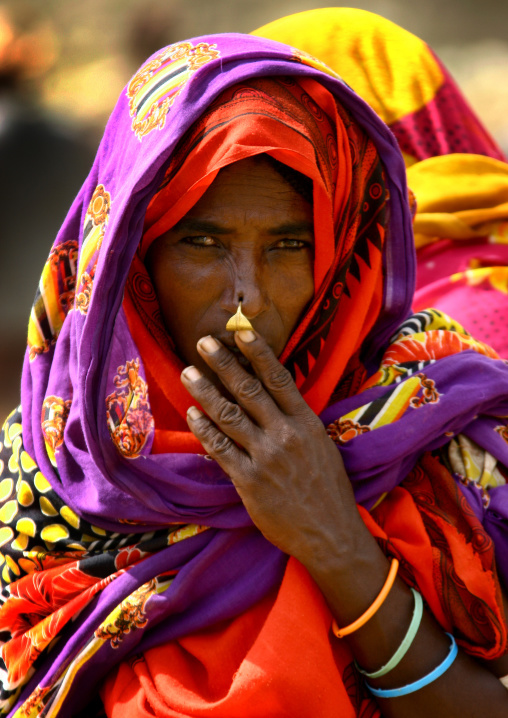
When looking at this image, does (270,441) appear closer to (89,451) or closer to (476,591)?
(89,451)

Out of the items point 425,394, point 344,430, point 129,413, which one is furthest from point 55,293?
point 425,394

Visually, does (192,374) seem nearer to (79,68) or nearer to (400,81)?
(400,81)

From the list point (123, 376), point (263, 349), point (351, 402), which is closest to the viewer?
point (263, 349)

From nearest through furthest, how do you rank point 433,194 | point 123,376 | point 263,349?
point 263,349 < point 123,376 < point 433,194

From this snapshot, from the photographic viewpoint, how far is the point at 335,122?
1653mm

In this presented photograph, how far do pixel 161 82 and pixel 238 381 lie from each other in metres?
0.67

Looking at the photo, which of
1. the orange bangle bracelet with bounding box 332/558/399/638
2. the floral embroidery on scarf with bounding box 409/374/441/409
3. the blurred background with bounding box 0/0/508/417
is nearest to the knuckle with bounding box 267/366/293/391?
the floral embroidery on scarf with bounding box 409/374/441/409

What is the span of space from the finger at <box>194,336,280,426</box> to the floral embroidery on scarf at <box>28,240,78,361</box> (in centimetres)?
45

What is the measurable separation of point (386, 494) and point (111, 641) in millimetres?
657

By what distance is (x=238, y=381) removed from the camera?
1.46 metres

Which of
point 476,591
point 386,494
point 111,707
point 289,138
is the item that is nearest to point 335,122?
point 289,138

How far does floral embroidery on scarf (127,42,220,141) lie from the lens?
1550mm

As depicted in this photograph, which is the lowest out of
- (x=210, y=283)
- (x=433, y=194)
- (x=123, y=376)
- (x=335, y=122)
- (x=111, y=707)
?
(x=111, y=707)

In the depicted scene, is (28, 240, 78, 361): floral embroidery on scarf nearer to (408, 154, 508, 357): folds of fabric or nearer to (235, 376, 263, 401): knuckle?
(235, 376, 263, 401): knuckle
